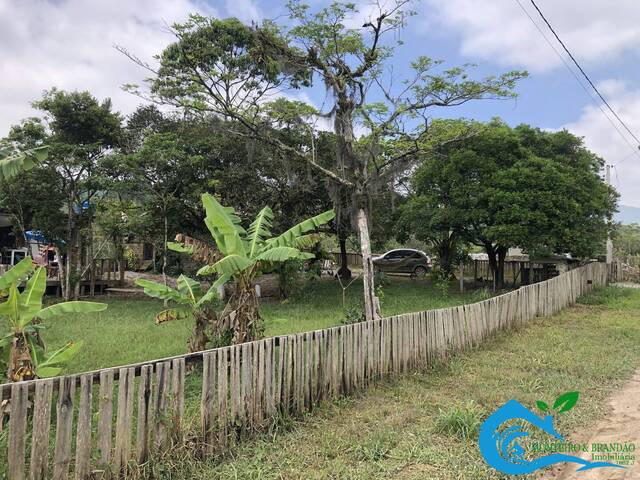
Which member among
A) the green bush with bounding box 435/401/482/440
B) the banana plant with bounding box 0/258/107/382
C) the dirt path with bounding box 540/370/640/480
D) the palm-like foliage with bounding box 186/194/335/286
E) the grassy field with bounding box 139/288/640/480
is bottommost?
the dirt path with bounding box 540/370/640/480

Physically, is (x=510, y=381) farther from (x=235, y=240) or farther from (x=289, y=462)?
(x=235, y=240)

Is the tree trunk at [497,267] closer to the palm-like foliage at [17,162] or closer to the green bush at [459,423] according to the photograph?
the green bush at [459,423]

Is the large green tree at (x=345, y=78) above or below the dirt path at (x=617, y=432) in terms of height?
above

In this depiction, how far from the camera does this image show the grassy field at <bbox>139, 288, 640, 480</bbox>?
3590 millimetres

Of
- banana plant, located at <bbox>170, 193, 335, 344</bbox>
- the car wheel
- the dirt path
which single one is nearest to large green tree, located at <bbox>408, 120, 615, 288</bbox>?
the car wheel

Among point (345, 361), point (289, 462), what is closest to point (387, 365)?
point (345, 361)

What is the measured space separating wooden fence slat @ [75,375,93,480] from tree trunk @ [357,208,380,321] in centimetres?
559

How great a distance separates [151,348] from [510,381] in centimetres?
593

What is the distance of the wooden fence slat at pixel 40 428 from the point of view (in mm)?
2906

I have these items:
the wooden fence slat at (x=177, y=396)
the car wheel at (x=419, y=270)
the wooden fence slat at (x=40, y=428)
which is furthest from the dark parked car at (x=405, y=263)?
the wooden fence slat at (x=40, y=428)

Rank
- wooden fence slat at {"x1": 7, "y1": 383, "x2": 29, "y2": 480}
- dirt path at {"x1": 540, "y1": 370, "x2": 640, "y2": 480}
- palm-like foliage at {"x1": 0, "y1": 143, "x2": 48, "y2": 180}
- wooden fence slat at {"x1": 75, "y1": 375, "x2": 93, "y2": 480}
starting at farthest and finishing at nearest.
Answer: palm-like foliage at {"x1": 0, "y1": 143, "x2": 48, "y2": 180}
dirt path at {"x1": 540, "y1": 370, "x2": 640, "y2": 480}
wooden fence slat at {"x1": 75, "y1": 375, "x2": 93, "y2": 480}
wooden fence slat at {"x1": 7, "y1": 383, "x2": 29, "y2": 480}

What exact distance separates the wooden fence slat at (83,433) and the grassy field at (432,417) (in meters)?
0.56

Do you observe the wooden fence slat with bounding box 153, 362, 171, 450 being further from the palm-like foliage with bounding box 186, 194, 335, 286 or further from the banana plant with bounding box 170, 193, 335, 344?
the banana plant with bounding box 170, 193, 335, 344

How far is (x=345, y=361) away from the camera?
522cm
